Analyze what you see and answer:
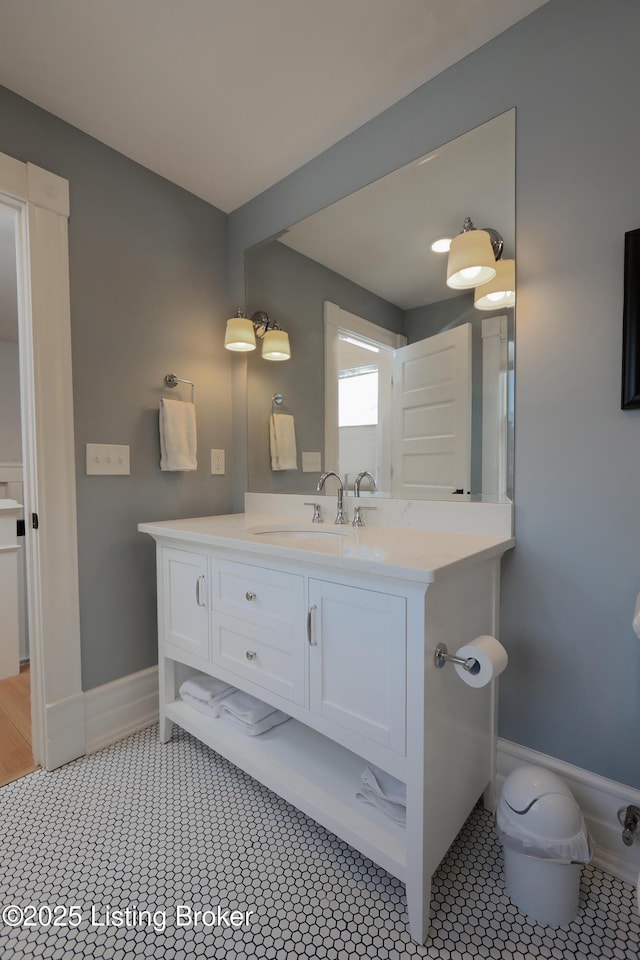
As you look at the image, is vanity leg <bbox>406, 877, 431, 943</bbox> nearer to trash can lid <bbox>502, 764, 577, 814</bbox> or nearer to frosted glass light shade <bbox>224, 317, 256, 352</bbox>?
trash can lid <bbox>502, 764, 577, 814</bbox>

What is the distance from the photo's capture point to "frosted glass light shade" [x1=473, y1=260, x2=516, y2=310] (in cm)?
127

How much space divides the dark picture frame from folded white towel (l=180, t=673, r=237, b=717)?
5.00 feet

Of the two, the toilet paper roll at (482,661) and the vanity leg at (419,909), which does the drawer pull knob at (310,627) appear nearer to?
the toilet paper roll at (482,661)

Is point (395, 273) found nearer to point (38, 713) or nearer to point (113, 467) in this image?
point (113, 467)

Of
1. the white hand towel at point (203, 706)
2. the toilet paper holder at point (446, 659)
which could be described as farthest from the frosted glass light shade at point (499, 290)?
the white hand towel at point (203, 706)

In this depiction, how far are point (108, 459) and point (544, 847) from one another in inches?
69.3

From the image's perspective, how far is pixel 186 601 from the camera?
1550mm

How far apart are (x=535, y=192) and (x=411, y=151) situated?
0.48 metres

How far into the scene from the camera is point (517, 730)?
1.31 meters

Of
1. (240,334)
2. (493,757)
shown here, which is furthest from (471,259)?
(493,757)

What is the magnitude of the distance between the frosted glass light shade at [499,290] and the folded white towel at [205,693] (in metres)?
1.54

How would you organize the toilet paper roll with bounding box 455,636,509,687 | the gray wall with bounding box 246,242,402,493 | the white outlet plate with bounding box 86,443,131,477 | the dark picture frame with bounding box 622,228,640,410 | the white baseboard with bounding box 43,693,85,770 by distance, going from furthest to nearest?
the gray wall with bounding box 246,242,402,493, the white outlet plate with bounding box 86,443,131,477, the white baseboard with bounding box 43,693,85,770, the dark picture frame with bounding box 622,228,640,410, the toilet paper roll with bounding box 455,636,509,687

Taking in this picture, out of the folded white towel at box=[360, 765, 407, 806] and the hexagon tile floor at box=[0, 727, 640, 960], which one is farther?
the folded white towel at box=[360, 765, 407, 806]

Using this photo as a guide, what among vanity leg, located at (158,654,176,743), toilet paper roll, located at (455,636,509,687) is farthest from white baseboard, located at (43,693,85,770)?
toilet paper roll, located at (455,636,509,687)
